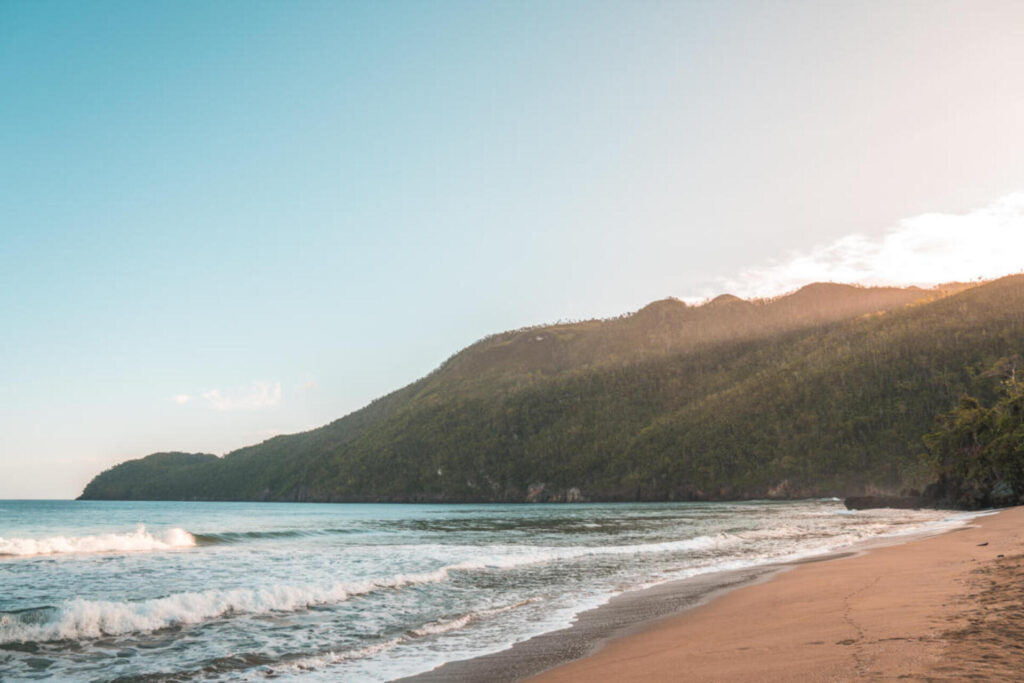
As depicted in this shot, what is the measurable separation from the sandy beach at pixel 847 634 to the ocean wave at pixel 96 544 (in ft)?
86.9

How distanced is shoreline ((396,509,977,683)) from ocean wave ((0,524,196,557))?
77.8ft

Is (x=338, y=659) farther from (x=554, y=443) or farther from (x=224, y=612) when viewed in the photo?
(x=554, y=443)

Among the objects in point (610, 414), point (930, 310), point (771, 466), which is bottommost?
point (771, 466)

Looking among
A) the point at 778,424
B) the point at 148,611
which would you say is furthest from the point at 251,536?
the point at 778,424

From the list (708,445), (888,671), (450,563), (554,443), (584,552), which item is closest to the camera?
(888,671)

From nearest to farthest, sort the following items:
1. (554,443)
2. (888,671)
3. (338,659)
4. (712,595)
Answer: (888,671) < (338,659) < (712,595) < (554,443)

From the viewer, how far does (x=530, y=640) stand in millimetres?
10453

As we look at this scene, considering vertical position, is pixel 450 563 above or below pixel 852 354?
below

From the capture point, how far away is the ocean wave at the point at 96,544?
26078mm

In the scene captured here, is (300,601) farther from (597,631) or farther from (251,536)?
(251,536)

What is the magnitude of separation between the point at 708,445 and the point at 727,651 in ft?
497

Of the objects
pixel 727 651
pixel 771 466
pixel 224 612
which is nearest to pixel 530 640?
pixel 727 651

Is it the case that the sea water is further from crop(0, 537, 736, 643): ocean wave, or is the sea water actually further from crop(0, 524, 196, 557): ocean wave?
crop(0, 524, 196, 557): ocean wave

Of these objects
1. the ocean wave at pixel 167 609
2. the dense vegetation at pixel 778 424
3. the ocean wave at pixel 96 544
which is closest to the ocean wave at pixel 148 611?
the ocean wave at pixel 167 609
